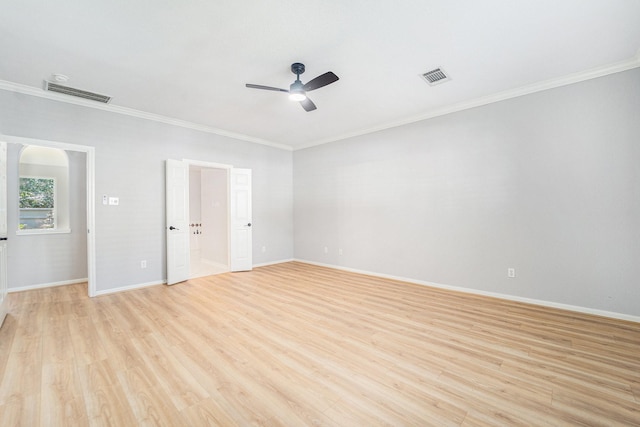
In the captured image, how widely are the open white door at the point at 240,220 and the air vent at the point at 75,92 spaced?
2.35 meters

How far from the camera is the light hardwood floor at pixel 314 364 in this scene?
66.1 inches

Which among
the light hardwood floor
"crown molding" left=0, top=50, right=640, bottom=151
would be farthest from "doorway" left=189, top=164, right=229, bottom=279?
the light hardwood floor

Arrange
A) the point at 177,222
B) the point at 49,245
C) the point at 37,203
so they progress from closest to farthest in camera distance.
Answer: the point at 49,245 < the point at 177,222 < the point at 37,203

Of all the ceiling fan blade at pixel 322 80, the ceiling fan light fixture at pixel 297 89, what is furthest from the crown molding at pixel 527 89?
the ceiling fan light fixture at pixel 297 89

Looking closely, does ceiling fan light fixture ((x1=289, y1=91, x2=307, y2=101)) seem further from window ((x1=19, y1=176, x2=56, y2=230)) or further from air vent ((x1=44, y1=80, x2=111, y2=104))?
window ((x1=19, y1=176, x2=56, y2=230))

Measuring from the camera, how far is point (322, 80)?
286 centimetres

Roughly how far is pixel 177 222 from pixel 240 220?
1.30m

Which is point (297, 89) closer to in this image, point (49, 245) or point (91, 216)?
point (91, 216)

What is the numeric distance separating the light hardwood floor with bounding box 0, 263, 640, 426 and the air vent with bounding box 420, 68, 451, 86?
2.98 m

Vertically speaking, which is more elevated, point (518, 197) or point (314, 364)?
point (518, 197)

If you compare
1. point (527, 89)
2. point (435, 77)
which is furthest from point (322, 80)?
point (527, 89)

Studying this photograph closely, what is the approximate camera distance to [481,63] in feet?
9.96

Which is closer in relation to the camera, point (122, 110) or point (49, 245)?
point (122, 110)

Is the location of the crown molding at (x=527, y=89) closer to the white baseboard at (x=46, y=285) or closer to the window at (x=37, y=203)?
the white baseboard at (x=46, y=285)
